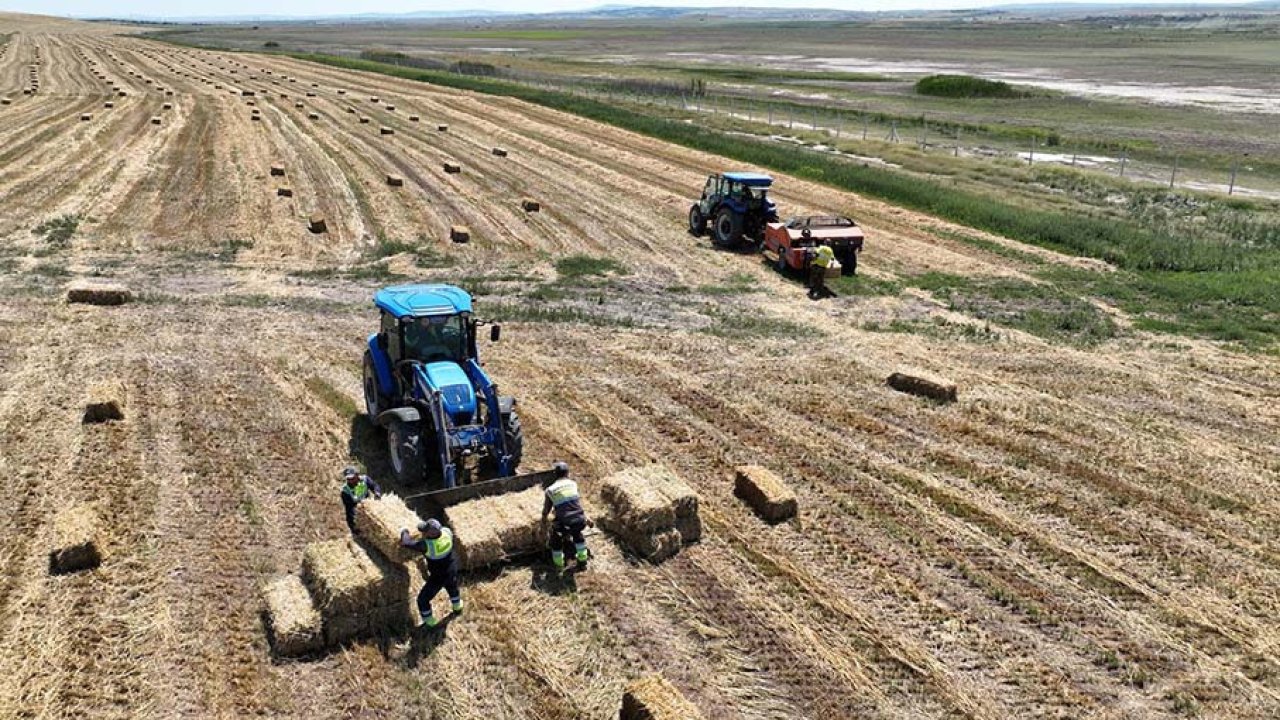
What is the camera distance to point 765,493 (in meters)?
11.8

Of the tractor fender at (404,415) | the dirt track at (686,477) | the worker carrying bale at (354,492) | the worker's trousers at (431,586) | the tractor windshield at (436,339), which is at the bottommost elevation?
the dirt track at (686,477)

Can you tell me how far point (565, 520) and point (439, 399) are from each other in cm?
240

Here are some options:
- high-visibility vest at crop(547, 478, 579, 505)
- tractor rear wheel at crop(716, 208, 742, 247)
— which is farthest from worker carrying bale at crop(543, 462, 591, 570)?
tractor rear wheel at crop(716, 208, 742, 247)

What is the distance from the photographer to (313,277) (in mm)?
21875

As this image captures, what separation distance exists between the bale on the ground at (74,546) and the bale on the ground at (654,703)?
6.12 m

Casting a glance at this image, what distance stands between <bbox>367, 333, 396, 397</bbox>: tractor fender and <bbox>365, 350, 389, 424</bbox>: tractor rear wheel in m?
0.08

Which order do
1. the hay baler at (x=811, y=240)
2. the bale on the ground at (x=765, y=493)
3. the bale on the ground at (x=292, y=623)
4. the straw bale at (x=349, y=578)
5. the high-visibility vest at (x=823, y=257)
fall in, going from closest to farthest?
the bale on the ground at (x=292, y=623) < the straw bale at (x=349, y=578) < the bale on the ground at (x=765, y=493) < the high-visibility vest at (x=823, y=257) < the hay baler at (x=811, y=240)

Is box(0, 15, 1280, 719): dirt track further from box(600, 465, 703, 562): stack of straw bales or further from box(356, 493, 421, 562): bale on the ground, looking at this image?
box(356, 493, 421, 562): bale on the ground

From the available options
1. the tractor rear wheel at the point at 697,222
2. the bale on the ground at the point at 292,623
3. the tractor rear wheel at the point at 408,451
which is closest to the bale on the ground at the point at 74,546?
the bale on the ground at the point at 292,623

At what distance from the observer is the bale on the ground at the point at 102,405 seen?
1355cm

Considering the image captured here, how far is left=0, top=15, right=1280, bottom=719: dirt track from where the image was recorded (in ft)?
28.8

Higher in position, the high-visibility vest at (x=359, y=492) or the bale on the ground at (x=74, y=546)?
the high-visibility vest at (x=359, y=492)

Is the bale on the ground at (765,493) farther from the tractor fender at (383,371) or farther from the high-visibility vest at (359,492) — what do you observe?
the tractor fender at (383,371)

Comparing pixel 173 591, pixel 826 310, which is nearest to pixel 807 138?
pixel 826 310
